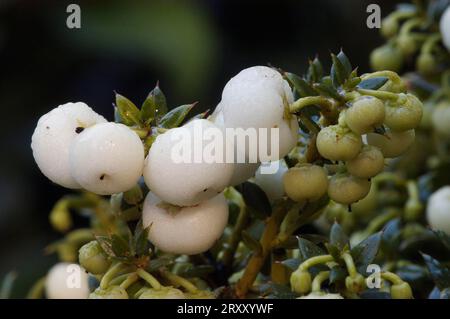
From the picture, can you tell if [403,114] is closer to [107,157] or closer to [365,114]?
[365,114]

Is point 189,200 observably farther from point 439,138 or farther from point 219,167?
point 439,138

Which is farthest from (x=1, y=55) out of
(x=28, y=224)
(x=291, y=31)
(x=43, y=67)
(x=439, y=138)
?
(x=439, y=138)

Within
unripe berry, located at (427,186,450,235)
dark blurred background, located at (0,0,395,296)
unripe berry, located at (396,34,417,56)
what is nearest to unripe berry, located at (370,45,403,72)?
unripe berry, located at (396,34,417,56)

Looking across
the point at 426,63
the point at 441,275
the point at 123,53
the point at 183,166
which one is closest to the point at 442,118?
the point at 426,63

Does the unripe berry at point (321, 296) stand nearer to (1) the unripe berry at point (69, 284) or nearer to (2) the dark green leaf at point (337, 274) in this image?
(2) the dark green leaf at point (337, 274)

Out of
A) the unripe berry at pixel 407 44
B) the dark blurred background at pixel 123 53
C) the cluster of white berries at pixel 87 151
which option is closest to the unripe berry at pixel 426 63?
the unripe berry at pixel 407 44

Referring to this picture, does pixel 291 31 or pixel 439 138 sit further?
pixel 291 31
